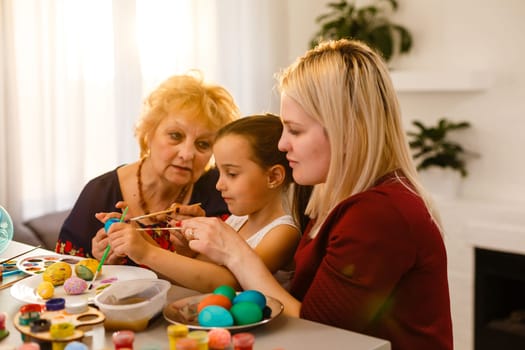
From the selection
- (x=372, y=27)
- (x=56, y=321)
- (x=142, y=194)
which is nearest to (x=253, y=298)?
(x=56, y=321)

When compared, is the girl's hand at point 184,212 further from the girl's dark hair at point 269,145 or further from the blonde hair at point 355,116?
the blonde hair at point 355,116

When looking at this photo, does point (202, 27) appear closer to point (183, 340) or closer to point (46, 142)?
point (46, 142)

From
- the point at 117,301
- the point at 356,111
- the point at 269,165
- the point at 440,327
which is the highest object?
the point at 356,111

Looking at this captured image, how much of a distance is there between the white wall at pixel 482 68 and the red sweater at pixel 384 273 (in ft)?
7.73

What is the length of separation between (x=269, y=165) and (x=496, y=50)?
2.24 m

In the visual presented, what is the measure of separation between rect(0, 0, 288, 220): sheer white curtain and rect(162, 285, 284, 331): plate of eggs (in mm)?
1904

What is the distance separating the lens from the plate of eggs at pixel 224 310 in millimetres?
1243

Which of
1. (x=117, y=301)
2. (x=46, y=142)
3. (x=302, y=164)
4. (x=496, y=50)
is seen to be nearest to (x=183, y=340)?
(x=117, y=301)

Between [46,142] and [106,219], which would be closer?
[106,219]

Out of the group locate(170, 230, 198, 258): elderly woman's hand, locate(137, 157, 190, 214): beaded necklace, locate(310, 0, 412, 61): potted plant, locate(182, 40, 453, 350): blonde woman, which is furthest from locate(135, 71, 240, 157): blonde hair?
locate(310, 0, 412, 61): potted plant

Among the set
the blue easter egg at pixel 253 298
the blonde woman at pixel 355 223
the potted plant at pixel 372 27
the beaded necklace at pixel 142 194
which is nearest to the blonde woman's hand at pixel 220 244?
the blonde woman at pixel 355 223

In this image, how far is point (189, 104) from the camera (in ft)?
7.18

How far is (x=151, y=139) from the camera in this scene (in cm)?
228

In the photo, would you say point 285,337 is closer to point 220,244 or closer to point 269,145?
point 220,244
